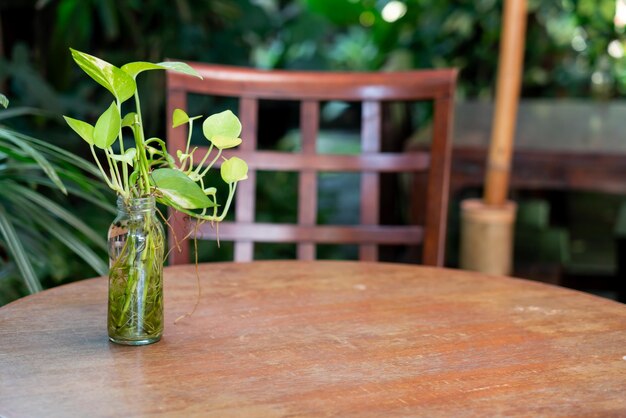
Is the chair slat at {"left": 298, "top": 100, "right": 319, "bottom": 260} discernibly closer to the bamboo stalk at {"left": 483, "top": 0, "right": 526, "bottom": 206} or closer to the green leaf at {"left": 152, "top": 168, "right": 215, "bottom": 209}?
the green leaf at {"left": 152, "top": 168, "right": 215, "bottom": 209}

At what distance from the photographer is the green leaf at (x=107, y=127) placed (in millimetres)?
951

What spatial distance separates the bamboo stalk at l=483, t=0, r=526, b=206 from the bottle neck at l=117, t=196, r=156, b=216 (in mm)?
1747

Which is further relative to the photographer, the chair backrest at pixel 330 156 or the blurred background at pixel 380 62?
the blurred background at pixel 380 62

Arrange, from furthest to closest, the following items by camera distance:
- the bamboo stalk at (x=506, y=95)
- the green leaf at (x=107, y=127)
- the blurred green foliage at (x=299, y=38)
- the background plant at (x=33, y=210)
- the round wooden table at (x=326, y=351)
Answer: the blurred green foliage at (x=299, y=38), the bamboo stalk at (x=506, y=95), the background plant at (x=33, y=210), the green leaf at (x=107, y=127), the round wooden table at (x=326, y=351)

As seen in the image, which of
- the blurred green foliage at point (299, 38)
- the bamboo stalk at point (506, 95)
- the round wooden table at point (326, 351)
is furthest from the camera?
the blurred green foliage at point (299, 38)

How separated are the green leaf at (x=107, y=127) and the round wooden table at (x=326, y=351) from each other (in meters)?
0.23

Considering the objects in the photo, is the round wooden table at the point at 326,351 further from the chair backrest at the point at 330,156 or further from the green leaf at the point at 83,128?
the chair backrest at the point at 330,156

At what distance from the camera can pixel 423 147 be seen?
9.37 ft

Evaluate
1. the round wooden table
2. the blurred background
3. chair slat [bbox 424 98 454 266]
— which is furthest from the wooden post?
the round wooden table

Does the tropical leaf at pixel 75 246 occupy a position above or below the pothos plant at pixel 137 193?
below

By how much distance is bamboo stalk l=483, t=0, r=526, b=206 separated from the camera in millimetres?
2533

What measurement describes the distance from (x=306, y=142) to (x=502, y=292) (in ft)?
1.89

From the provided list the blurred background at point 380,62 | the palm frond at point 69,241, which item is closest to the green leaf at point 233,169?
the palm frond at point 69,241

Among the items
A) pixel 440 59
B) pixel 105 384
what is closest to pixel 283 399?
pixel 105 384
